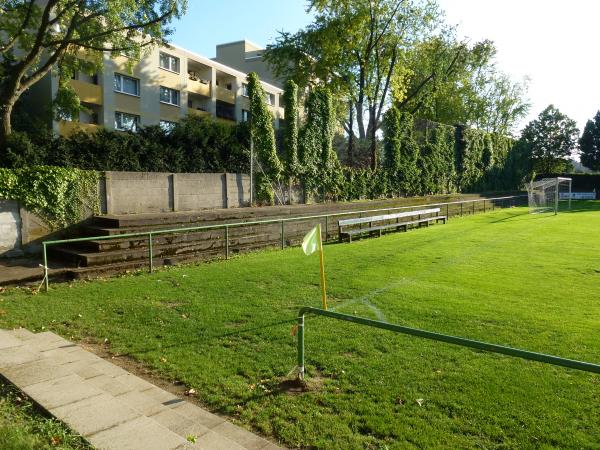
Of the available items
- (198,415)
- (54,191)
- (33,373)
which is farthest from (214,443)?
(54,191)

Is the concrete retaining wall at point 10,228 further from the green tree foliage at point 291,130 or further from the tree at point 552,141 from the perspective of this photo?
the tree at point 552,141

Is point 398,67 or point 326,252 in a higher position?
point 398,67

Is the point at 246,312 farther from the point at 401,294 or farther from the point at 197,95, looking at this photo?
the point at 197,95

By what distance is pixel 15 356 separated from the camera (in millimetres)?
5016

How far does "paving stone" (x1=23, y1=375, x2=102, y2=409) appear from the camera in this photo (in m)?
3.85

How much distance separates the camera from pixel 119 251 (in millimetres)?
11258

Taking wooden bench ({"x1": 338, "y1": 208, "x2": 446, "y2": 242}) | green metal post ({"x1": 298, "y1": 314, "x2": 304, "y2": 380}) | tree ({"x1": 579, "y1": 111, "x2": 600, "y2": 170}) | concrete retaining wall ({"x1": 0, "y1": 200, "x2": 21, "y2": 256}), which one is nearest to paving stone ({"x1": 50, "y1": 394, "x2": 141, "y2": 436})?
green metal post ({"x1": 298, "y1": 314, "x2": 304, "y2": 380})

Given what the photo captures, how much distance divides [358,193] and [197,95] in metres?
20.1

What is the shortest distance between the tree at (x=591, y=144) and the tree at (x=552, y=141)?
1621mm

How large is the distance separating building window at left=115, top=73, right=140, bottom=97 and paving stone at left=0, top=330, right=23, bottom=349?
2757 cm

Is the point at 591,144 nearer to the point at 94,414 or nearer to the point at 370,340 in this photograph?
the point at 370,340

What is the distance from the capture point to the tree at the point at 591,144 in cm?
6800

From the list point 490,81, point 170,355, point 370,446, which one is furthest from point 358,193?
point 490,81

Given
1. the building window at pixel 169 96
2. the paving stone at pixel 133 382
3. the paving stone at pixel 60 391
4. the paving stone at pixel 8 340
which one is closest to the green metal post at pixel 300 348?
the paving stone at pixel 133 382
